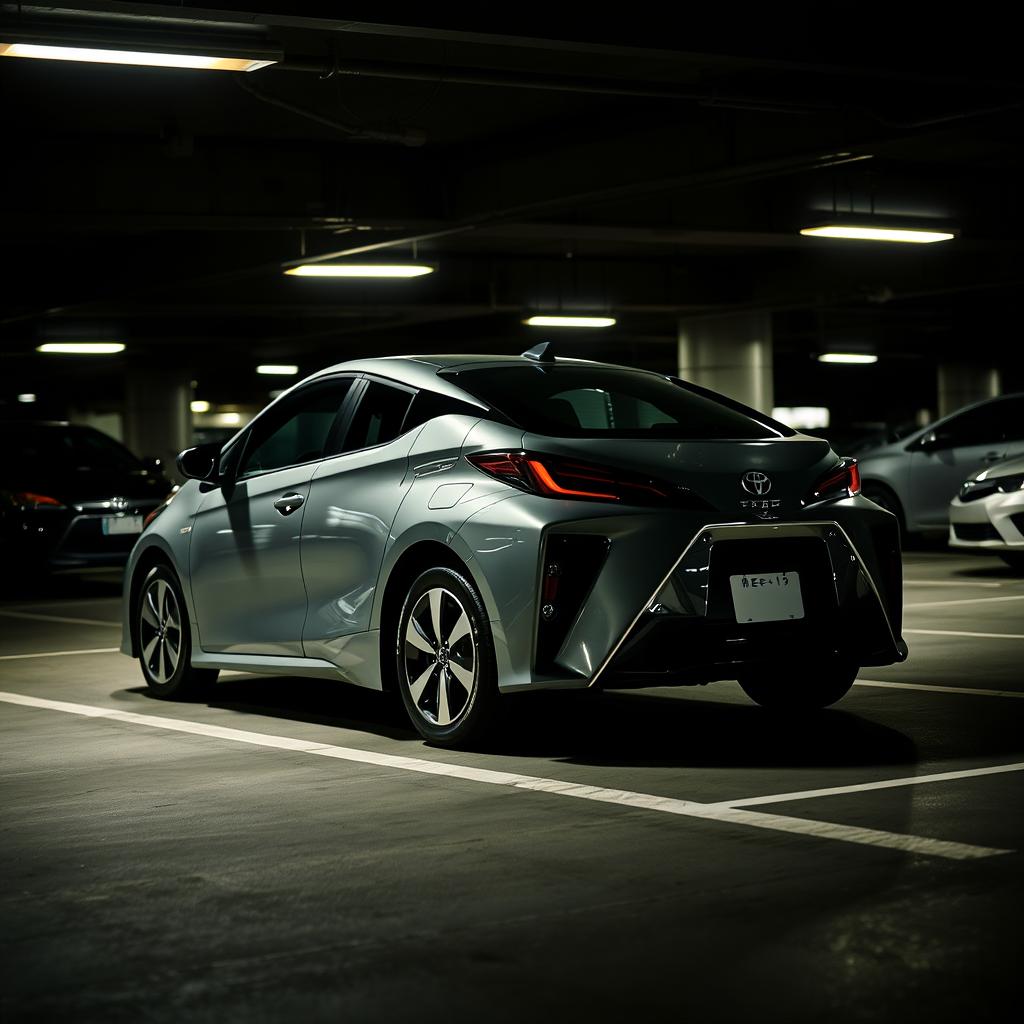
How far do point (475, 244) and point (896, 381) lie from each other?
Result: 125 ft

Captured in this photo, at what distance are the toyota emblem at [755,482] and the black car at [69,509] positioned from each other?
35.3 feet

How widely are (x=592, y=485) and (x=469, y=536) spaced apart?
532 mm

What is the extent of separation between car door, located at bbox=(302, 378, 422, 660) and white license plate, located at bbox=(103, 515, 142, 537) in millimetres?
9283

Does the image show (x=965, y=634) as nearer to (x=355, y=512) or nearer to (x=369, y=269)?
(x=355, y=512)

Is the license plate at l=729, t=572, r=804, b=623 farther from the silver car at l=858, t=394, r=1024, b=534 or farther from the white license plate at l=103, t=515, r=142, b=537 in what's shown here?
the silver car at l=858, t=394, r=1024, b=534

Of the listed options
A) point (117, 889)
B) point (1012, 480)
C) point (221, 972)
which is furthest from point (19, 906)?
point (1012, 480)

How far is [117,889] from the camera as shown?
16.7 ft

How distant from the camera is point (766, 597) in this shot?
7.04 metres

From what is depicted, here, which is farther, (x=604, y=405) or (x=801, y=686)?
(x=801, y=686)

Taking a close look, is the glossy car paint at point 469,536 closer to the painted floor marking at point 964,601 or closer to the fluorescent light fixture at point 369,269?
the painted floor marking at point 964,601

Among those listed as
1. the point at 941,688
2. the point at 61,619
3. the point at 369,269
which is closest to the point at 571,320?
the point at 369,269

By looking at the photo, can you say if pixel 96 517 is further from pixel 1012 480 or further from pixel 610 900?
pixel 610 900

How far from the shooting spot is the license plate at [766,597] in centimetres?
697

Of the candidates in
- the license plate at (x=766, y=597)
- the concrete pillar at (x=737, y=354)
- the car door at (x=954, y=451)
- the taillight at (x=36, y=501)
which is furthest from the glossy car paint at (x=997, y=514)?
the concrete pillar at (x=737, y=354)
